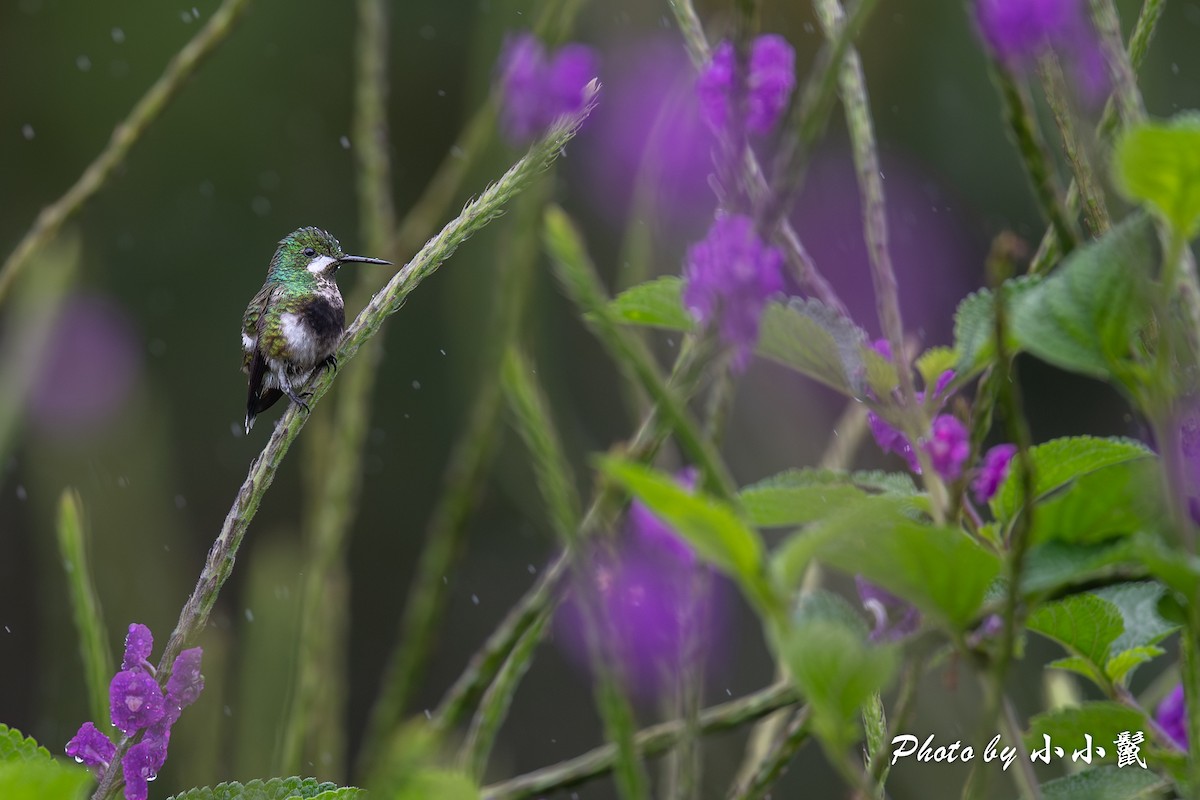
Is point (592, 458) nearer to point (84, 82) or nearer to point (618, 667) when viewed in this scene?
point (618, 667)

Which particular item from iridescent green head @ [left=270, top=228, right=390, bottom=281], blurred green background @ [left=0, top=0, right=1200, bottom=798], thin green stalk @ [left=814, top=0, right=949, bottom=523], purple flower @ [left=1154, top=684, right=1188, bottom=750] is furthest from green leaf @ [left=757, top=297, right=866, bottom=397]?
blurred green background @ [left=0, top=0, right=1200, bottom=798]

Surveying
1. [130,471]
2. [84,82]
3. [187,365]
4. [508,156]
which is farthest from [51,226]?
[84,82]

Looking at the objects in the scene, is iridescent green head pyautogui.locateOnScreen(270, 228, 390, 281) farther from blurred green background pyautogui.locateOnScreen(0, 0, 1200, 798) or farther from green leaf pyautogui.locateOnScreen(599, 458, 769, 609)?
blurred green background pyautogui.locateOnScreen(0, 0, 1200, 798)

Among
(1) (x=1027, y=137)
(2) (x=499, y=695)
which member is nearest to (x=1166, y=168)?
(1) (x=1027, y=137)

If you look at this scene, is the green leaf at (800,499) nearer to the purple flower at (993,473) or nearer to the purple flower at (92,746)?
the purple flower at (993,473)

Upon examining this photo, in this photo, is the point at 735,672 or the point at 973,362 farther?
the point at 735,672

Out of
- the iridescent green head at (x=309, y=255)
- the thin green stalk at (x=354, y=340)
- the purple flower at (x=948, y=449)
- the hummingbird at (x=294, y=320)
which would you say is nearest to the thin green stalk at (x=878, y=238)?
the purple flower at (x=948, y=449)

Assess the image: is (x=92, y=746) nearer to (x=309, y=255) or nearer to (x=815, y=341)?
(x=815, y=341)
